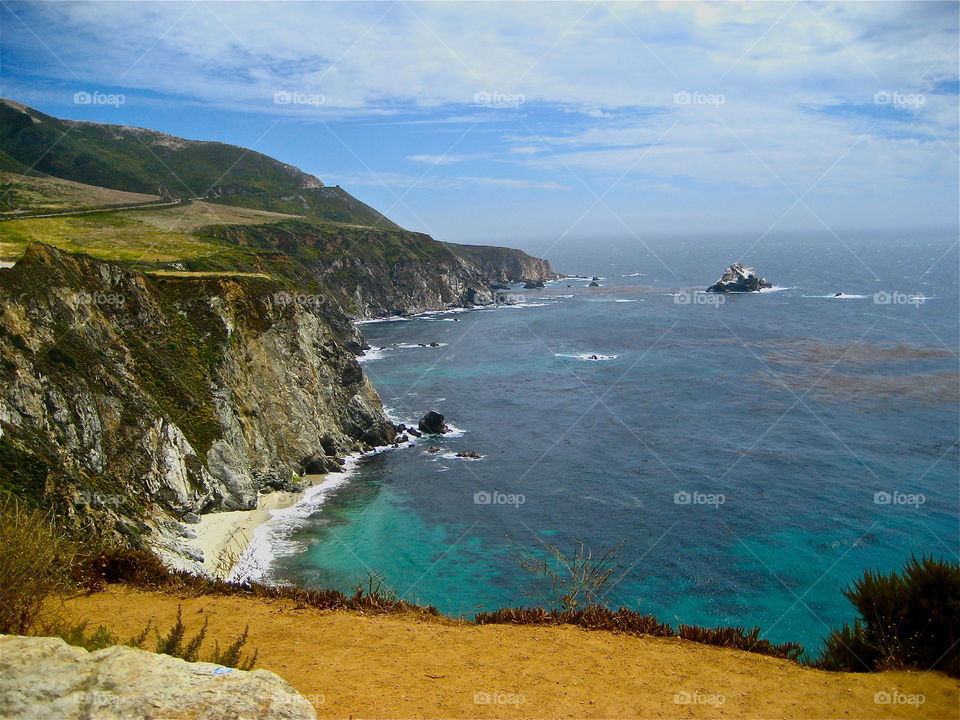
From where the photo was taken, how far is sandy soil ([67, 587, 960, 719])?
28.5 feet

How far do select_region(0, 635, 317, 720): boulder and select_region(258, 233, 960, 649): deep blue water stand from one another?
20.4 metres

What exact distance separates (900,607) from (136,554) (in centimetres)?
1437

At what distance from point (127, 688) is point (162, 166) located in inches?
7053

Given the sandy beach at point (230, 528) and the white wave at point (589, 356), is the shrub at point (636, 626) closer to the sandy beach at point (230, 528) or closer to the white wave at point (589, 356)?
the sandy beach at point (230, 528)

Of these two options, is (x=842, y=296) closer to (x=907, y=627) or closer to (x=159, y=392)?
(x=159, y=392)

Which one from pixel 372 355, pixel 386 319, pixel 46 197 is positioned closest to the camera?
pixel 372 355

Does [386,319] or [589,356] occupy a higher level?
[386,319]

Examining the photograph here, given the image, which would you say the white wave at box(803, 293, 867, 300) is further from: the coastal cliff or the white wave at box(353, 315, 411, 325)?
the coastal cliff

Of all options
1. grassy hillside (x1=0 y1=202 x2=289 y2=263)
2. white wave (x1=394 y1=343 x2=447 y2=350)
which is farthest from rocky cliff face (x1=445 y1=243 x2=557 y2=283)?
grassy hillside (x1=0 y1=202 x2=289 y2=263)

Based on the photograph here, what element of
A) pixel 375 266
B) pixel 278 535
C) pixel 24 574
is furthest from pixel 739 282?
pixel 24 574

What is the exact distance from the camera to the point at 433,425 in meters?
52.9

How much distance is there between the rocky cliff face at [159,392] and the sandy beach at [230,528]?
90 centimetres

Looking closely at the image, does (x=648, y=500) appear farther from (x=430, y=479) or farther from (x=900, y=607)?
(x=900, y=607)

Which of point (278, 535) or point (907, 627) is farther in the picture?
point (278, 535)
